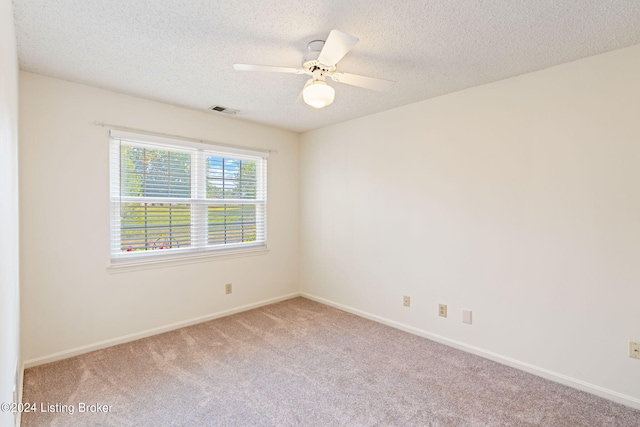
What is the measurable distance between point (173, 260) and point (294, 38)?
253 cm

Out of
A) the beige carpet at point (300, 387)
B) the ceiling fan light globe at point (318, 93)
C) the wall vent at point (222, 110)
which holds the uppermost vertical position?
the wall vent at point (222, 110)

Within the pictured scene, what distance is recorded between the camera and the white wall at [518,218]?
209 centimetres

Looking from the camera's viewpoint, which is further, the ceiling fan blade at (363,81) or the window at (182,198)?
the window at (182,198)

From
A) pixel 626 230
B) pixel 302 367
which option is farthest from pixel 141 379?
pixel 626 230

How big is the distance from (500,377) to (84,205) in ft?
12.2

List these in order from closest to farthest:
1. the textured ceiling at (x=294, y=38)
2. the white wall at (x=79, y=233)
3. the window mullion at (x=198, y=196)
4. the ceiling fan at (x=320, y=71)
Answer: the textured ceiling at (x=294, y=38), the ceiling fan at (x=320, y=71), the white wall at (x=79, y=233), the window mullion at (x=198, y=196)

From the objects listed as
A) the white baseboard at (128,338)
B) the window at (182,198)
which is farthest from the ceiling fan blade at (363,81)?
the white baseboard at (128,338)

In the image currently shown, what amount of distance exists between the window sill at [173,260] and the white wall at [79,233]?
5cm

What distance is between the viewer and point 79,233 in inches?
106

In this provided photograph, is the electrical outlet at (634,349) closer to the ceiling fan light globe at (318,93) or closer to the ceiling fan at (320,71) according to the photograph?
the ceiling fan at (320,71)

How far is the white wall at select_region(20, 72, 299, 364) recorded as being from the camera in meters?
2.47

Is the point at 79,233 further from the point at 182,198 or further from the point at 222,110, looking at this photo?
the point at 222,110

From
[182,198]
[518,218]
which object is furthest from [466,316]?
[182,198]

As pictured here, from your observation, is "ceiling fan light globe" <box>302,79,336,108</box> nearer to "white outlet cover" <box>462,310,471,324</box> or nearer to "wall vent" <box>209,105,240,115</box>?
"wall vent" <box>209,105,240,115</box>
